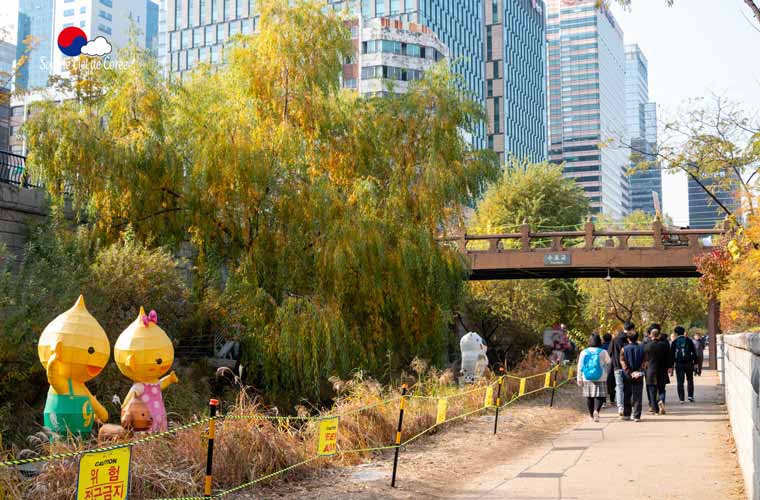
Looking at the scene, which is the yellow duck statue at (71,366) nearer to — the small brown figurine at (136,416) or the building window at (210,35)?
the small brown figurine at (136,416)

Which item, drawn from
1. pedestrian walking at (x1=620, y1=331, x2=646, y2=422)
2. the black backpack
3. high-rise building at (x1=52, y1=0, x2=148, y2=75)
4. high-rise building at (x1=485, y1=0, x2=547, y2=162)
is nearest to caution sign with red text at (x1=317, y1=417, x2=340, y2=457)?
pedestrian walking at (x1=620, y1=331, x2=646, y2=422)

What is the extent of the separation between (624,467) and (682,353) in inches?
356

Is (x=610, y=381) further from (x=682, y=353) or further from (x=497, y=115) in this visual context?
(x=497, y=115)

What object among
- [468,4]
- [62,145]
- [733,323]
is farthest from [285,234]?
[468,4]

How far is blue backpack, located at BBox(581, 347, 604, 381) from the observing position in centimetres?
1587

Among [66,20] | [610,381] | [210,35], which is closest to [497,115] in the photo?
[210,35]

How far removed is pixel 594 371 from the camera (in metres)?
15.9

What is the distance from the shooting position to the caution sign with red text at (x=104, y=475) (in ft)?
18.1

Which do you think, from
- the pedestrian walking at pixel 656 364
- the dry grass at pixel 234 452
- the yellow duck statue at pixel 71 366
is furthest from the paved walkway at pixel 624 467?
the yellow duck statue at pixel 71 366

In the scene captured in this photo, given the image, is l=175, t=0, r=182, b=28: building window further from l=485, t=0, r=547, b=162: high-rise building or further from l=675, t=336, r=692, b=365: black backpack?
l=675, t=336, r=692, b=365: black backpack

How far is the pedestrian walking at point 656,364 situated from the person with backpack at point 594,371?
854mm

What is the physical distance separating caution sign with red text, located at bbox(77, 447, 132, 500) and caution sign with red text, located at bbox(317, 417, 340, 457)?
11.9ft

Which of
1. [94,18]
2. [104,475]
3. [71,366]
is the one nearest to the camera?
[104,475]

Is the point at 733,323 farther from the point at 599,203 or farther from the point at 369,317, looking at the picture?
the point at 599,203
